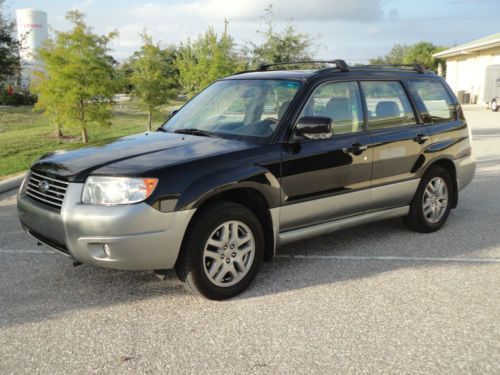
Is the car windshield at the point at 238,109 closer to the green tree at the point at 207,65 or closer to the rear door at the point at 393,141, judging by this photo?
the rear door at the point at 393,141

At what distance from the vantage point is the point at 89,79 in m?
13.6

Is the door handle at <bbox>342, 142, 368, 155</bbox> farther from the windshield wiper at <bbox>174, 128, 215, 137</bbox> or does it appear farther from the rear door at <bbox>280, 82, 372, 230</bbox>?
the windshield wiper at <bbox>174, 128, 215, 137</bbox>

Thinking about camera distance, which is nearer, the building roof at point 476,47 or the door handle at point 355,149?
the door handle at point 355,149

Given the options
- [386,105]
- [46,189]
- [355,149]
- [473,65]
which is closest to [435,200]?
[386,105]

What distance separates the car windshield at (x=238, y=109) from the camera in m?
4.74

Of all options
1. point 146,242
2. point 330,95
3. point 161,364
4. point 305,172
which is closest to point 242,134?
point 305,172

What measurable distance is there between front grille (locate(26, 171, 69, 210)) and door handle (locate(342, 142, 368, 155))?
2482 millimetres

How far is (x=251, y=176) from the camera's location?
4215mm

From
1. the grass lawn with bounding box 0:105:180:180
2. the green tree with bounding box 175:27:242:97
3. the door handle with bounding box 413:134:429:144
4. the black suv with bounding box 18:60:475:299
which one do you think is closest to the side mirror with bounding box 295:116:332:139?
the black suv with bounding box 18:60:475:299

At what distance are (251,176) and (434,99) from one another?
9.93 feet

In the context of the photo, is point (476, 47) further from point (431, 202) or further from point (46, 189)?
point (46, 189)

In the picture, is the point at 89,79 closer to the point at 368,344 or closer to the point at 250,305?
the point at 250,305

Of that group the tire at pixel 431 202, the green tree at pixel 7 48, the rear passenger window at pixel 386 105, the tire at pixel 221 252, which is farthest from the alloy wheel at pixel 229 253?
the green tree at pixel 7 48

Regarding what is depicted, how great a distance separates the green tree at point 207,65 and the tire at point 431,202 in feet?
39.2
